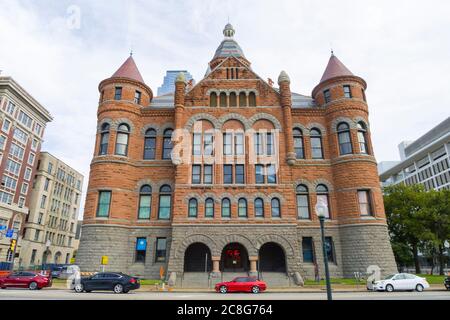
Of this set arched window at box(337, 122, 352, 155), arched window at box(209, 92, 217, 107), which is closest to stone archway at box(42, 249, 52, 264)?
arched window at box(209, 92, 217, 107)

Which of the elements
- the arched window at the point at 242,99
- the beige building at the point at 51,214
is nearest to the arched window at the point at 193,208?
the arched window at the point at 242,99

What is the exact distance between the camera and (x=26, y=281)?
867 inches

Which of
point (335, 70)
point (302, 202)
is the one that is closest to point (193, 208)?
point (302, 202)

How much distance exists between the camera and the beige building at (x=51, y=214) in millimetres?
63719

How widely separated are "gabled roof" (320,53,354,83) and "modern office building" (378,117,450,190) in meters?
55.1

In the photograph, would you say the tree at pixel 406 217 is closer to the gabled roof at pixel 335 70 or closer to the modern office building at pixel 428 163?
the gabled roof at pixel 335 70

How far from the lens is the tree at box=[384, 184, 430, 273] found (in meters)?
35.7

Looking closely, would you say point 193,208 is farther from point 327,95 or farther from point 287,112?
point 327,95

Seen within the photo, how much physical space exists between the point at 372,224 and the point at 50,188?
72.7 metres

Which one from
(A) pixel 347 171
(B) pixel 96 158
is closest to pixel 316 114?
(A) pixel 347 171

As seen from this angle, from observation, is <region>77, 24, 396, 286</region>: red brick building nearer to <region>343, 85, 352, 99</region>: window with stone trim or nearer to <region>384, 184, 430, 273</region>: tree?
<region>343, 85, 352, 99</region>: window with stone trim

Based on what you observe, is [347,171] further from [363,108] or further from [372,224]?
[363,108]

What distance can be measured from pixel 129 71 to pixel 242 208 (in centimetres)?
1944
